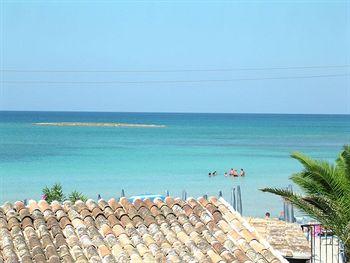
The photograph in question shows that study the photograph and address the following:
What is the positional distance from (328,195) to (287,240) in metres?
1.85

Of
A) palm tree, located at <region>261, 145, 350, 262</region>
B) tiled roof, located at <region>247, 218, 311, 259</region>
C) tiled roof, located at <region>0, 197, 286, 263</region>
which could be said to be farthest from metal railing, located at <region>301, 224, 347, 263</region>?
tiled roof, located at <region>0, 197, 286, 263</region>

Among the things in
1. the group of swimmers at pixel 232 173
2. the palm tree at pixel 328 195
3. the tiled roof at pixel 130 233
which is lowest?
the tiled roof at pixel 130 233

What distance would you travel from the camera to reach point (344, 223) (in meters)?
13.7

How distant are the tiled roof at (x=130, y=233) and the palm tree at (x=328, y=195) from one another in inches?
128

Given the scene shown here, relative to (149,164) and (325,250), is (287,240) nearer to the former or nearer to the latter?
(325,250)

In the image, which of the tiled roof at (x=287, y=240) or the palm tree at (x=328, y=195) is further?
the palm tree at (x=328, y=195)

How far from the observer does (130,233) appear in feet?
34.1

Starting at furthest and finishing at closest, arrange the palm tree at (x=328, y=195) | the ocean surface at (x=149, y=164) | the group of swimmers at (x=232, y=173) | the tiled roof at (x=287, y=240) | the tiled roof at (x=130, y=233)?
the group of swimmers at (x=232, y=173), the ocean surface at (x=149, y=164), the palm tree at (x=328, y=195), the tiled roof at (x=287, y=240), the tiled roof at (x=130, y=233)

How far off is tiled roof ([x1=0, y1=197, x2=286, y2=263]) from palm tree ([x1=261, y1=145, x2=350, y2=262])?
325 centimetres

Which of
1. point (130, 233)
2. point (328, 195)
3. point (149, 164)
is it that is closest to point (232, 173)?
point (149, 164)

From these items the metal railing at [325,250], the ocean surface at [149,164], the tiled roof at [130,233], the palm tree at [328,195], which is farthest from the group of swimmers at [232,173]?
the tiled roof at [130,233]

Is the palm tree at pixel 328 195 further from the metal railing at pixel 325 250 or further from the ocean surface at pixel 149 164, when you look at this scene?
the ocean surface at pixel 149 164

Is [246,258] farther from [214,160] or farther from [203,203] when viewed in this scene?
[214,160]

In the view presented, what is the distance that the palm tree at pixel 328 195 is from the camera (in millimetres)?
13773
